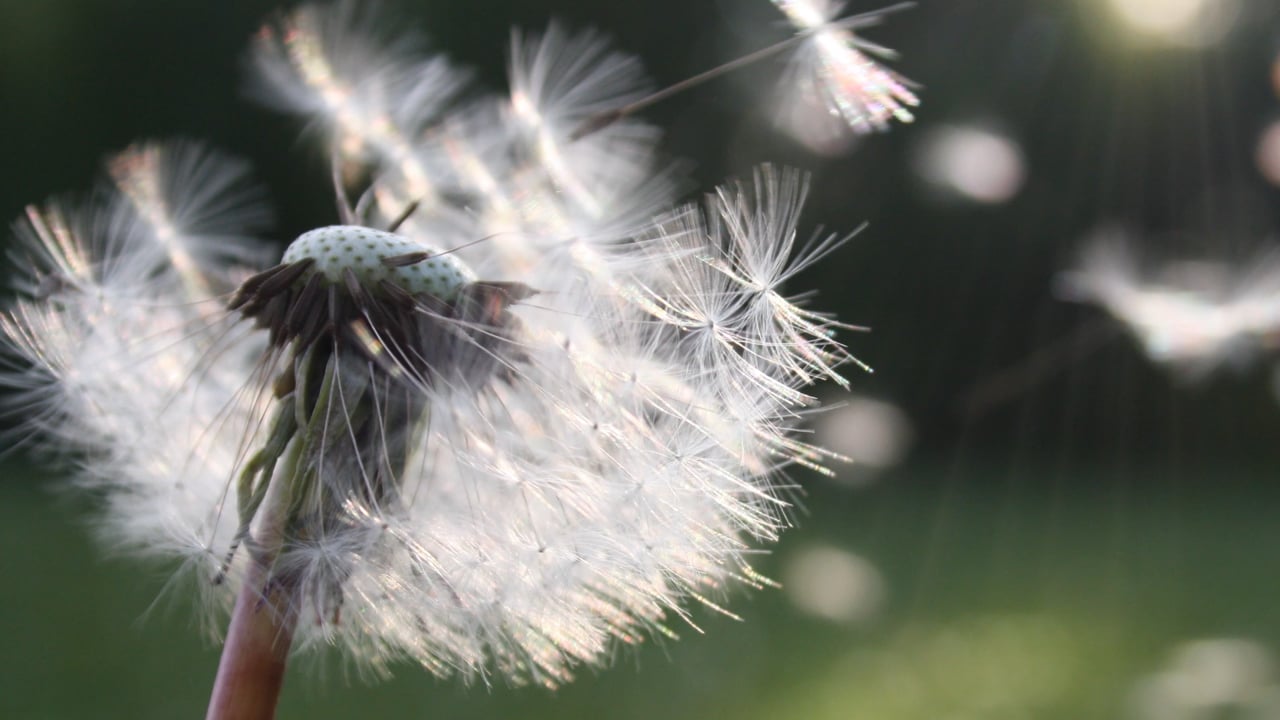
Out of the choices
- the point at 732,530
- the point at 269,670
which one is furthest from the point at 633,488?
the point at 269,670

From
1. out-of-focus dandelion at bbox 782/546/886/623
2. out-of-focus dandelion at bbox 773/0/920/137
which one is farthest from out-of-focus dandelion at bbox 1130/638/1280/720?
out-of-focus dandelion at bbox 773/0/920/137

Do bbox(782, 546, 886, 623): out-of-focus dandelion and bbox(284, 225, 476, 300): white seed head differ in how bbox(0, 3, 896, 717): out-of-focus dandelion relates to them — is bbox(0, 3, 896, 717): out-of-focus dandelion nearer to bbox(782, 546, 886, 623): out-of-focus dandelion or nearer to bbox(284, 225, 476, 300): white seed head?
bbox(284, 225, 476, 300): white seed head

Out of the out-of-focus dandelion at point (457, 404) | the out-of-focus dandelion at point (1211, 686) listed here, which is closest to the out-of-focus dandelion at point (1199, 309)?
the out-of-focus dandelion at point (1211, 686)

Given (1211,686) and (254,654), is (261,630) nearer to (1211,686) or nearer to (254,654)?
(254,654)

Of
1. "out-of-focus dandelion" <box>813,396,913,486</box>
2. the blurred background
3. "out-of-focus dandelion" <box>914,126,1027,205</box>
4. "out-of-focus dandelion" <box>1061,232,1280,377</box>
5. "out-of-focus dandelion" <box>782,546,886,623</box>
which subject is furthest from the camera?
"out-of-focus dandelion" <box>813,396,913,486</box>

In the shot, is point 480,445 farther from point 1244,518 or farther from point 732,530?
point 1244,518

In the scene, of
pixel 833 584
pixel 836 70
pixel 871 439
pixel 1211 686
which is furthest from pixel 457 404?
pixel 871 439
